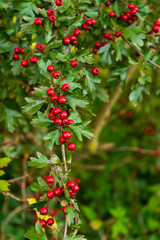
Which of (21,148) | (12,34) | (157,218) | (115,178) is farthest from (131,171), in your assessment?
(12,34)

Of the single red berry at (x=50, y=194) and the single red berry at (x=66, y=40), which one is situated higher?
the single red berry at (x=66, y=40)

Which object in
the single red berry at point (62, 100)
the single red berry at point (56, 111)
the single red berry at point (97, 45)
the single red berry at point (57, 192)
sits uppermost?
the single red berry at point (97, 45)

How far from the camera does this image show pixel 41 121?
0.83 m

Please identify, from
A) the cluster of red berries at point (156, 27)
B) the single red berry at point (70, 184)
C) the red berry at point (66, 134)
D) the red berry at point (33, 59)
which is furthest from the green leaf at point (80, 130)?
the cluster of red berries at point (156, 27)

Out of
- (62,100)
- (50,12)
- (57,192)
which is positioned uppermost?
(50,12)

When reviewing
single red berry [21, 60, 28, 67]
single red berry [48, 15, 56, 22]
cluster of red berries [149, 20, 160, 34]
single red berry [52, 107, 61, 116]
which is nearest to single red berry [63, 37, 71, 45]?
single red berry [48, 15, 56, 22]

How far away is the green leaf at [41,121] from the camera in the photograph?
2.71 feet

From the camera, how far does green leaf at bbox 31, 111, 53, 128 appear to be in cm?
83

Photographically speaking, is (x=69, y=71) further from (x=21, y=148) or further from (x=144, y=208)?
(x=144, y=208)

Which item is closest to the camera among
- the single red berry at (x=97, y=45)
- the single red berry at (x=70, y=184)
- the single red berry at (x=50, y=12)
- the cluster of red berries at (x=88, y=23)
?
the single red berry at (x=70, y=184)

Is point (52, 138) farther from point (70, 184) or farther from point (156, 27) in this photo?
point (156, 27)

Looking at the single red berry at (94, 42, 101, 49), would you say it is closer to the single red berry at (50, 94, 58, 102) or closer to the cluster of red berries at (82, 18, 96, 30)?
the cluster of red berries at (82, 18, 96, 30)

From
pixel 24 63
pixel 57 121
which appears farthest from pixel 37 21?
pixel 57 121

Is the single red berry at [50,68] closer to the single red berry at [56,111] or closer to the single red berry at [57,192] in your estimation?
the single red berry at [56,111]
